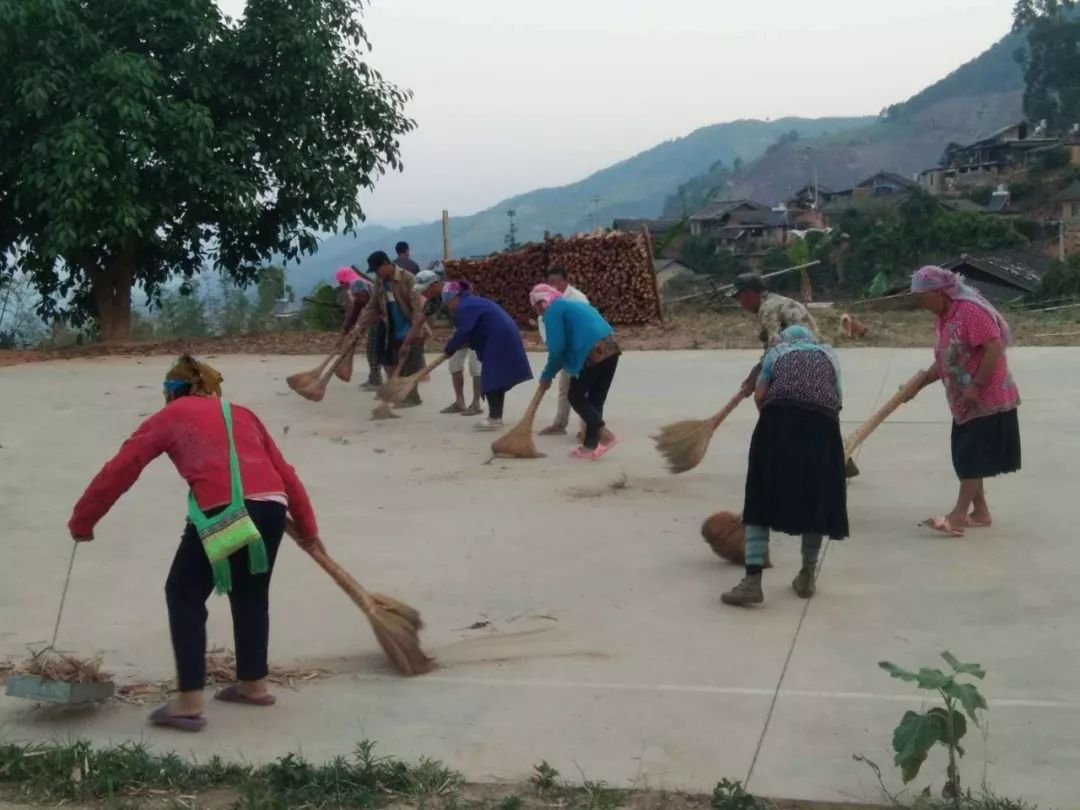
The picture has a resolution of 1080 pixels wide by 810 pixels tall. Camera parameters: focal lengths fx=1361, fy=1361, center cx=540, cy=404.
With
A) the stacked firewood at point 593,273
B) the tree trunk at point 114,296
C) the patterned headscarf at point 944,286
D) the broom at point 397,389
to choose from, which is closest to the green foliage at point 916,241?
the stacked firewood at point 593,273

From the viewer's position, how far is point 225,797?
4266mm

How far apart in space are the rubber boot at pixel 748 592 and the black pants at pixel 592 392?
12.3 ft

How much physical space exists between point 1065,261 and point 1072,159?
153 feet

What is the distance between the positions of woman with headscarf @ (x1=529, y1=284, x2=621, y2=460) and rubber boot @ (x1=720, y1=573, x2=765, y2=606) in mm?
3715

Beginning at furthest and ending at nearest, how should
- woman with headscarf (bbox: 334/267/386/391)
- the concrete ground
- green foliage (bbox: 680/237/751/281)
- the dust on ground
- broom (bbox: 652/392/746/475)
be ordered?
green foliage (bbox: 680/237/751/281) → the dust on ground → woman with headscarf (bbox: 334/267/386/391) → broom (bbox: 652/392/746/475) → the concrete ground

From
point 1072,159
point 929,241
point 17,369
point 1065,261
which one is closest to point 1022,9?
point 1072,159

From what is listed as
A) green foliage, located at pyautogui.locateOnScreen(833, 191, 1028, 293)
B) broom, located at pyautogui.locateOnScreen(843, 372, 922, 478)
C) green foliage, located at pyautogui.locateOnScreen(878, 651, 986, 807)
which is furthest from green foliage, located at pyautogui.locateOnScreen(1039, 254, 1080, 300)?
green foliage, located at pyautogui.locateOnScreen(878, 651, 986, 807)

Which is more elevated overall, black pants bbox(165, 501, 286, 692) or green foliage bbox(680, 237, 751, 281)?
green foliage bbox(680, 237, 751, 281)

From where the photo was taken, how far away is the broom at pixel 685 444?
8766mm

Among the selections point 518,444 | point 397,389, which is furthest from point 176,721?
point 397,389

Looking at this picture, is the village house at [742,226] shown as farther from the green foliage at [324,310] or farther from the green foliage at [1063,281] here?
the green foliage at [324,310]

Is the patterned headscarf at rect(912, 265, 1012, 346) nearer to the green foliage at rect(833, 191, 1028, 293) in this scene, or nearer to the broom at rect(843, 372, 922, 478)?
the broom at rect(843, 372, 922, 478)

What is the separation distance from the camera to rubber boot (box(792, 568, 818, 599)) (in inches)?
246

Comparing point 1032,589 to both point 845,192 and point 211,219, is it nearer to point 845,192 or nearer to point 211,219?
point 211,219
